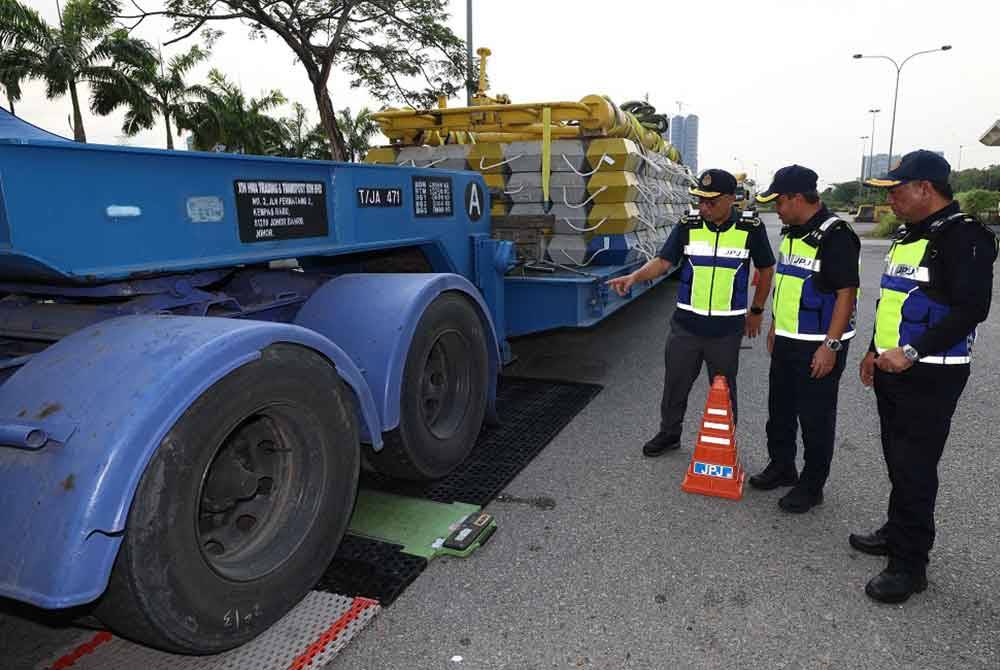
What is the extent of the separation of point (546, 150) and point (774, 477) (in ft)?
9.55

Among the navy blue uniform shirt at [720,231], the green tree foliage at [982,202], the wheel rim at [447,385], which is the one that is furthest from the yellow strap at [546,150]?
the green tree foliage at [982,202]

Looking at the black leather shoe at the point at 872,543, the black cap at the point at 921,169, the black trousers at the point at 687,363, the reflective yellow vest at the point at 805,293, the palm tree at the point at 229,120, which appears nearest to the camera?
the black cap at the point at 921,169

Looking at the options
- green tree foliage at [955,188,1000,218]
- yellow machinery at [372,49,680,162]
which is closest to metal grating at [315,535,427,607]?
yellow machinery at [372,49,680,162]

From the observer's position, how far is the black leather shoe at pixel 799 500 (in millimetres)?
3491

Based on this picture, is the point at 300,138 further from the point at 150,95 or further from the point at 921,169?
the point at 921,169

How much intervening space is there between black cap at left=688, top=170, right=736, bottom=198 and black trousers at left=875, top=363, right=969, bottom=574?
4.63 ft

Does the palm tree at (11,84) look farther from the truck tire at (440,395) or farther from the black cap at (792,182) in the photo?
the black cap at (792,182)

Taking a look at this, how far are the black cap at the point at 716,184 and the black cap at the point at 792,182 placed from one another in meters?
0.40

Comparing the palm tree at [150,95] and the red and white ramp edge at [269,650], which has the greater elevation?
the palm tree at [150,95]

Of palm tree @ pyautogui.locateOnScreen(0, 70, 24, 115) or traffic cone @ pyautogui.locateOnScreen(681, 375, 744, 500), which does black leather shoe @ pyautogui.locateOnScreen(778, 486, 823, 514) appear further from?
palm tree @ pyautogui.locateOnScreen(0, 70, 24, 115)

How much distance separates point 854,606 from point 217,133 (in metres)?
27.0

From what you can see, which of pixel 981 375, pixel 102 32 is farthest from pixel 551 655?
pixel 102 32

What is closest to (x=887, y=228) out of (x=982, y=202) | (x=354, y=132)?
(x=982, y=202)

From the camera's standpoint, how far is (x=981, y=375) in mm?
5895
